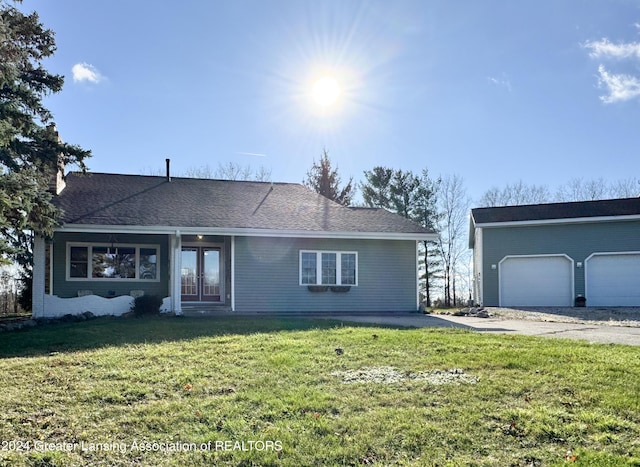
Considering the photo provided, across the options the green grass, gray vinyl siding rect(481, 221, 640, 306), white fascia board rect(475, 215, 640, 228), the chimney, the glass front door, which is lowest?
the green grass

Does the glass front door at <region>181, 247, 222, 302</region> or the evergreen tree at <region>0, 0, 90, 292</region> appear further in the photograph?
the glass front door at <region>181, 247, 222, 302</region>

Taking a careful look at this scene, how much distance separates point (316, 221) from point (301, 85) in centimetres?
421

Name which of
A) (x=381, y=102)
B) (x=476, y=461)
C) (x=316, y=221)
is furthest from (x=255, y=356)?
(x=381, y=102)

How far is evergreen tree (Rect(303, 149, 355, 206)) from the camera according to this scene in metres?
30.9

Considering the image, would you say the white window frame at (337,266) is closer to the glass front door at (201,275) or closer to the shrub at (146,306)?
the glass front door at (201,275)

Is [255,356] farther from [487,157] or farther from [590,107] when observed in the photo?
[487,157]

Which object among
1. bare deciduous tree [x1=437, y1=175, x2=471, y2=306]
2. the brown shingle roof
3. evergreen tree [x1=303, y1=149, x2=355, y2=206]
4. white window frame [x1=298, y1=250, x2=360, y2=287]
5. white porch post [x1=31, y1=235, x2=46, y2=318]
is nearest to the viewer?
white porch post [x1=31, y1=235, x2=46, y2=318]

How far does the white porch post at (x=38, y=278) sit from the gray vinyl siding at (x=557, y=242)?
51.1ft

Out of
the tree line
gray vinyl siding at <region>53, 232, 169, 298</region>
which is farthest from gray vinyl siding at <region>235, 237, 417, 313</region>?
the tree line

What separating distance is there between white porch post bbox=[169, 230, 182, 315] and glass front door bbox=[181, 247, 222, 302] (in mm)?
1769

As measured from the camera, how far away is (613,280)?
18.3 meters

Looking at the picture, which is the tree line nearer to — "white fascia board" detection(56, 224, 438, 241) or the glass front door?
the glass front door

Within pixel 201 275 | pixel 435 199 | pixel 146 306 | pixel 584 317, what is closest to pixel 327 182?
pixel 435 199

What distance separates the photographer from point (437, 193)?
3209cm
